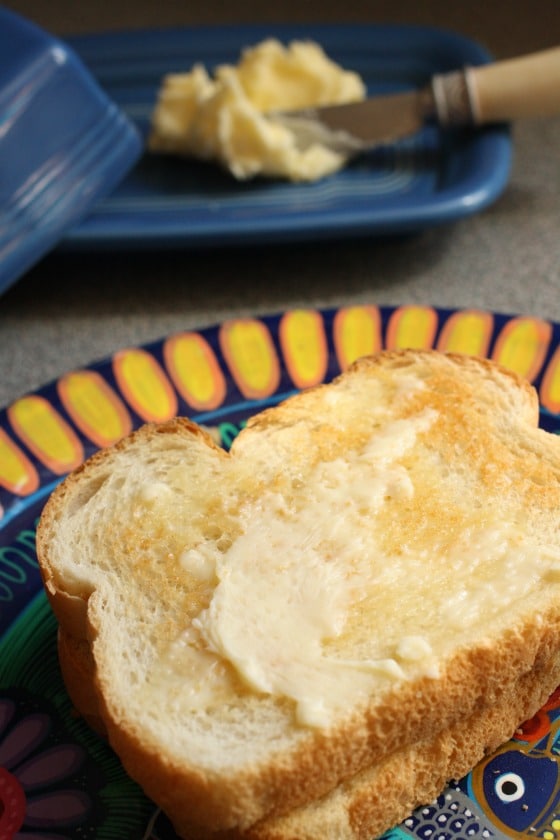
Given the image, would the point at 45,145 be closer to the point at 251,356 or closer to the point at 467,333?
the point at 251,356

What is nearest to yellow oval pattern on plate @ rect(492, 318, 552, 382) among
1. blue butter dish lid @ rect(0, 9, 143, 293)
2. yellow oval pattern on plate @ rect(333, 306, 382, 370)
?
yellow oval pattern on plate @ rect(333, 306, 382, 370)

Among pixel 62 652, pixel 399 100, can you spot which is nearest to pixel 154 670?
pixel 62 652

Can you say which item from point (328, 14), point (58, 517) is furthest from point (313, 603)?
point (328, 14)

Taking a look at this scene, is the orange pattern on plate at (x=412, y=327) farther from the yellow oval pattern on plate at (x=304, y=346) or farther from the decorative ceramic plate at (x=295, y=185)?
the decorative ceramic plate at (x=295, y=185)

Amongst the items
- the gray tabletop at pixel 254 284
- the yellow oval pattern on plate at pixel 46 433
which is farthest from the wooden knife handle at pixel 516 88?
the yellow oval pattern on plate at pixel 46 433

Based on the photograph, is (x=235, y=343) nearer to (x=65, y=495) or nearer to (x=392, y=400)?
(x=392, y=400)
